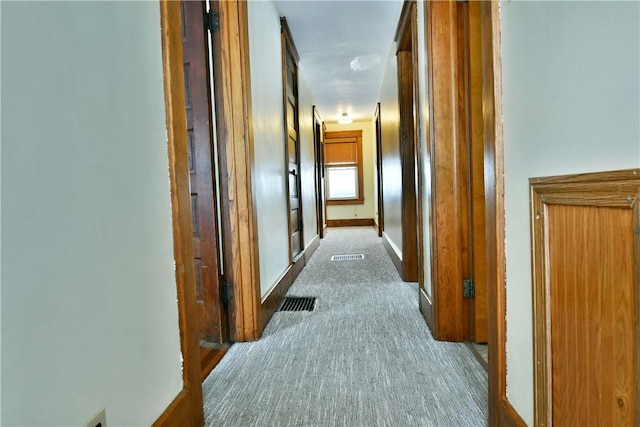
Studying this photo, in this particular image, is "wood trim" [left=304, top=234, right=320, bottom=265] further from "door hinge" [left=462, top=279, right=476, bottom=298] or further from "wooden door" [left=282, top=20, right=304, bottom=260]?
"door hinge" [left=462, top=279, right=476, bottom=298]

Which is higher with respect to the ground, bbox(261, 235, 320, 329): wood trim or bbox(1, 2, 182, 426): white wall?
bbox(1, 2, 182, 426): white wall

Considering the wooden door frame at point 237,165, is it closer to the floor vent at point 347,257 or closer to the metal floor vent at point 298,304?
the metal floor vent at point 298,304

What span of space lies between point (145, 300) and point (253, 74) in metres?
1.61

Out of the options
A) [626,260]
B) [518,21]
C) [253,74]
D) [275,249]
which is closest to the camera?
[626,260]

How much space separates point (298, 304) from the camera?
8.32 feet

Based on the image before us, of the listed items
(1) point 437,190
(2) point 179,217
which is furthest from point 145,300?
(1) point 437,190

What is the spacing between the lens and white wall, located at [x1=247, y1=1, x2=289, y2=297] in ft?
7.13

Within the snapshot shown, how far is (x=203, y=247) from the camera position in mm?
1891

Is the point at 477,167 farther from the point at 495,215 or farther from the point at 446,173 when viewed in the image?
the point at 495,215

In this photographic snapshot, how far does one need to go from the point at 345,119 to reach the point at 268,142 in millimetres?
5421

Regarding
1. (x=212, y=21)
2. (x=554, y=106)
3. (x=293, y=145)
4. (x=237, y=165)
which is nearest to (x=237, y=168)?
→ (x=237, y=165)

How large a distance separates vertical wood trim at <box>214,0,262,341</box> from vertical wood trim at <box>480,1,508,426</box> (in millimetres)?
1222

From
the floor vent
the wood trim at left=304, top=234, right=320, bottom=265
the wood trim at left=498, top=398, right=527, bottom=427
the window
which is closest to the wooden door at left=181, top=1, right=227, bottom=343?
the wood trim at left=498, top=398, right=527, bottom=427

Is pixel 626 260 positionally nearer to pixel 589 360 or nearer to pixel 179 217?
pixel 589 360
